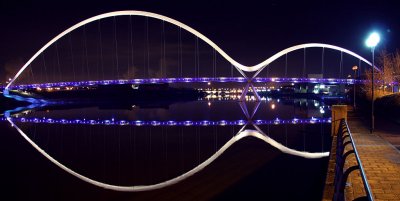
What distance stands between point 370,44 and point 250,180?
734 cm

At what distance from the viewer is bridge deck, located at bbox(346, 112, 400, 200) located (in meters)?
6.14

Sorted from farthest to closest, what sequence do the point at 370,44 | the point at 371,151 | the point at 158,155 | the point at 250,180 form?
1. the point at 158,155
2. the point at 370,44
3. the point at 250,180
4. the point at 371,151

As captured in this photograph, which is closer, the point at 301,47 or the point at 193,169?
the point at 193,169

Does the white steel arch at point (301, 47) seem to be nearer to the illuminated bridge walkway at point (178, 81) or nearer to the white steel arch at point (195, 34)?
the white steel arch at point (195, 34)

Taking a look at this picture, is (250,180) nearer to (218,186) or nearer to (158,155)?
(218,186)

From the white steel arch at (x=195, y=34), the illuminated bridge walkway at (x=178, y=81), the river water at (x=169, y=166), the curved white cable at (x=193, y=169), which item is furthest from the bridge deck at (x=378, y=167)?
the illuminated bridge walkway at (x=178, y=81)

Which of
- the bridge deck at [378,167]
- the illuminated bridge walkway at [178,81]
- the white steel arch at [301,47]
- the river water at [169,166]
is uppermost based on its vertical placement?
the white steel arch at [301,47]

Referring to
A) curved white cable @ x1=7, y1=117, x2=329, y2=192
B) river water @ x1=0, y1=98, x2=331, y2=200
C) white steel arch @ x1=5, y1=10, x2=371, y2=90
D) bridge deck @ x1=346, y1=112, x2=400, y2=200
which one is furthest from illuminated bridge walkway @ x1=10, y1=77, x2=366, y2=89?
bridge deck @ x1=346, y1=112, x2=400, y2=200

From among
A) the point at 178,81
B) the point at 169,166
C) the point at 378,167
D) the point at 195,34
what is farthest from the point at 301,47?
the point at 378,167

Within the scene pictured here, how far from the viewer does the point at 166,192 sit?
32.1 feet

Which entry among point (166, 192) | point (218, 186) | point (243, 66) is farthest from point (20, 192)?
point (243, 66)

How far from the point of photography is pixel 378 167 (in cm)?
784

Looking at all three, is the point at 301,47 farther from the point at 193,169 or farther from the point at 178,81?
the point at 193,169

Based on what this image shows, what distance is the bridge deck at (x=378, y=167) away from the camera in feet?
20.2
